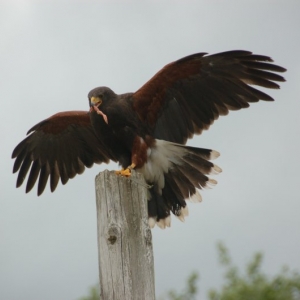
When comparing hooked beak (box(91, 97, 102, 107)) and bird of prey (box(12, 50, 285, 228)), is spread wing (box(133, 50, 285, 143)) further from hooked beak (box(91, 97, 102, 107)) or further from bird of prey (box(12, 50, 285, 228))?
hooked beak (box(91, 97, 102, 107))

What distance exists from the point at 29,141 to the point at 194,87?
233 cm

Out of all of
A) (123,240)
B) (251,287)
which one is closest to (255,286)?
(251,287)

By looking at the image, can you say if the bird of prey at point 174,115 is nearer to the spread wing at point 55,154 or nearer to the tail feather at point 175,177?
the tail feather at point 175,177

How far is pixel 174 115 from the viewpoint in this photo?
9289 millimetres

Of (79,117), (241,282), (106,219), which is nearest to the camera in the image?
(106,219)

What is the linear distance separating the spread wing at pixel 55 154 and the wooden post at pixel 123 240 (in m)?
4.23

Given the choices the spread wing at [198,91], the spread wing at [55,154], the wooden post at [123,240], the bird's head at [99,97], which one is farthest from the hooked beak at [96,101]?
the wooden post at [123,240]

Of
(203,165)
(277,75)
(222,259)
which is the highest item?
(222,259)

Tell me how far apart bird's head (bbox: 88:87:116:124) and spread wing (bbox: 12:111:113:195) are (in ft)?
3.76

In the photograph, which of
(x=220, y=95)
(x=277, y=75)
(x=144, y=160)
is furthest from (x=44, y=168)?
(x=277, y=75)

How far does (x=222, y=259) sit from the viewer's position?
1474cm

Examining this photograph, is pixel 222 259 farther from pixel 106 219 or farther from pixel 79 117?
pixel 106 219

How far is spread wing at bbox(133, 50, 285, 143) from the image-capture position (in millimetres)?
8859

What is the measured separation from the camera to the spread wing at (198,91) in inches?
349
